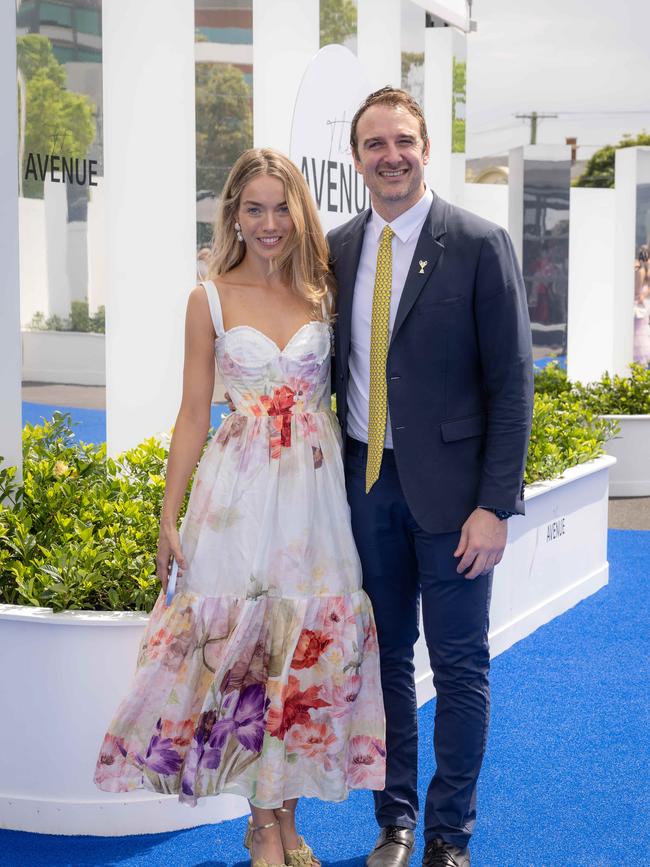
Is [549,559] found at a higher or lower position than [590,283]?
lower

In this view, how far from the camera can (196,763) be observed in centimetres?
304

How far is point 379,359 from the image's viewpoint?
3018 millimetres

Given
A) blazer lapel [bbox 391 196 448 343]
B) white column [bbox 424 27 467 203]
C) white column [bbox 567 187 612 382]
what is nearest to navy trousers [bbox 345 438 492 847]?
blazer lapel [bbox 391 196 448 343]

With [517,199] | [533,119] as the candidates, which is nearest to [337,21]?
[517,199]

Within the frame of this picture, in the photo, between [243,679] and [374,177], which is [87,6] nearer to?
[374,177]

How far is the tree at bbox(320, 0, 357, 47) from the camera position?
6355 mm

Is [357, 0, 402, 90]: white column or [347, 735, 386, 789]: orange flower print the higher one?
[357, 0, 402, 90]: white column

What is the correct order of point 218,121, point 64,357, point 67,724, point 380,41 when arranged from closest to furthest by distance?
1. point 67,724
2. point 64,357
3. point 218,121
4. point 380,41

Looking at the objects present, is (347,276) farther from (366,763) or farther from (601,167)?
(601,167)

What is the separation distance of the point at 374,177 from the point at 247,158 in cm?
32

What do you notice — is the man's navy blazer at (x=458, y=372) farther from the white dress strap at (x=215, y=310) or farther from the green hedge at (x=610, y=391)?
the green hedge at (x=610, y=391)

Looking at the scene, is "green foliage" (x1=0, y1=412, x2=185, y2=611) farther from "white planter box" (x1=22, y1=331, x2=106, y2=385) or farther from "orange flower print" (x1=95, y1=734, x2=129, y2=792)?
"orange flower print" (x1=95, y1=734, x2=129, y2=792)

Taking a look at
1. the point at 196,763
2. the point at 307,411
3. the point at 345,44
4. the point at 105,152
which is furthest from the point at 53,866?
the point at 345,44

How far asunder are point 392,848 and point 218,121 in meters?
3.34
